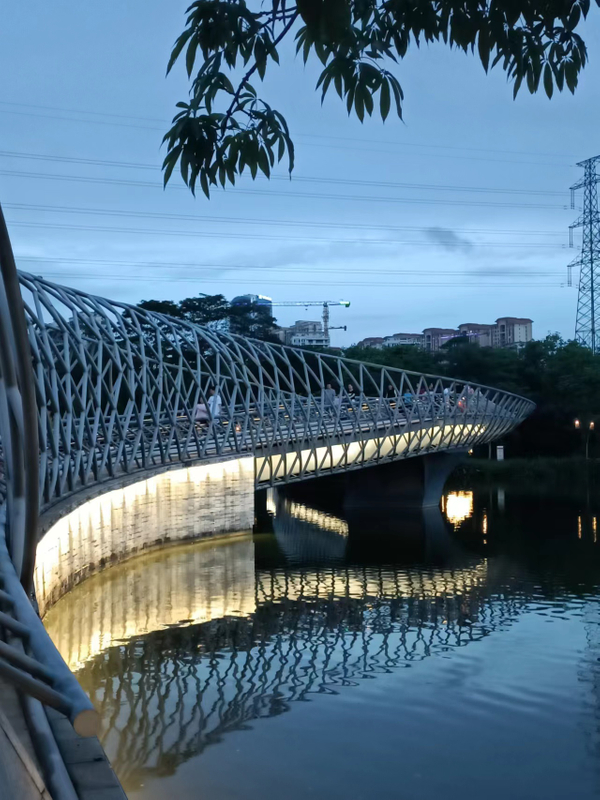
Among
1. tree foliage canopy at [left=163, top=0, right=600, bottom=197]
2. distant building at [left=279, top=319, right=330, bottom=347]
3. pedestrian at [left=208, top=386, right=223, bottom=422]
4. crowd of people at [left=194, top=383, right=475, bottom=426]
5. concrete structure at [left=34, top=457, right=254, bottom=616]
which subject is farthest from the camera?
distant building at [left=279, top=319, right=330, bottom=347]

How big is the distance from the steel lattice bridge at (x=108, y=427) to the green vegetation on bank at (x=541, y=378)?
23.2 ft

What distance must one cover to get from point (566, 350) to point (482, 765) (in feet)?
176

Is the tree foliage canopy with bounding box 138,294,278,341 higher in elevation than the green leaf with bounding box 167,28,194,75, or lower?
higher

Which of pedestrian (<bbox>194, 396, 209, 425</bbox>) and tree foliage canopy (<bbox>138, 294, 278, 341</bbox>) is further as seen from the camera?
tree foliage canopy (<bbox>138, 294, 278, 341</bbox>)

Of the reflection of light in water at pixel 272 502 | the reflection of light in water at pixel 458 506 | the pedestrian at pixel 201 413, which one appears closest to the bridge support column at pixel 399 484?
the reflection of light in water at pixel 458 506

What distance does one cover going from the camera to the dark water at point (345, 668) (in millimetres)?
11930

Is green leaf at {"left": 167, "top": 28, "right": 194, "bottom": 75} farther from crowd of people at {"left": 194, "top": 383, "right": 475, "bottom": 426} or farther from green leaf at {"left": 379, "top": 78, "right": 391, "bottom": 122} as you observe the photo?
crowd of people at {"left": 194, "top": 383, "right": 475, "bottom": 426}

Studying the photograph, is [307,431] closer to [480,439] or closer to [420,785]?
[480,439]

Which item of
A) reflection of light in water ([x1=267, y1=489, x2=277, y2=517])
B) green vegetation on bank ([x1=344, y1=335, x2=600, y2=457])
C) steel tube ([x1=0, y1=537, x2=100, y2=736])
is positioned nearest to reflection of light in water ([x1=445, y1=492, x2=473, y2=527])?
reflection of light in water ([x1=267, y1=489, x2=277, y2=517])

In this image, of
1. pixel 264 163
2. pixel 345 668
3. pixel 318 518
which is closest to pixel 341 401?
pixel 318 518

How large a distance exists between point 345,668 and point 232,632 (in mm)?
3678

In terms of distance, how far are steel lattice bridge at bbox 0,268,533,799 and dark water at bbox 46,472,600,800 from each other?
140 inches

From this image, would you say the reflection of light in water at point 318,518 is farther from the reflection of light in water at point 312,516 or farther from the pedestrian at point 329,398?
the pedestrian at point 329,398

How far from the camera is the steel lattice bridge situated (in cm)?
469
